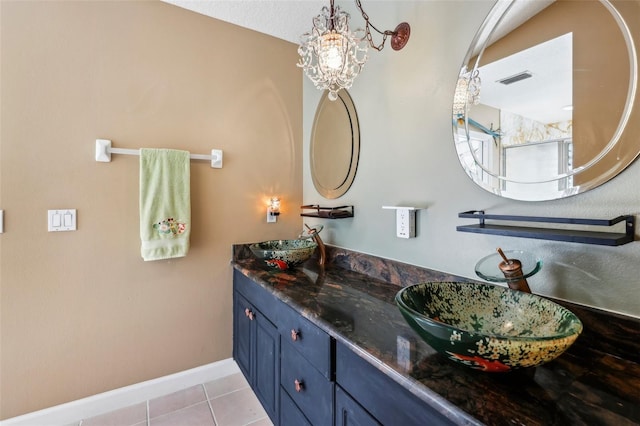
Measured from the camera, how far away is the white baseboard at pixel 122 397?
1.60m

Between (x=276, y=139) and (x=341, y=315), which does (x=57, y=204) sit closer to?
(x=276, y=139)

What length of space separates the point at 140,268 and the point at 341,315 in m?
1.38

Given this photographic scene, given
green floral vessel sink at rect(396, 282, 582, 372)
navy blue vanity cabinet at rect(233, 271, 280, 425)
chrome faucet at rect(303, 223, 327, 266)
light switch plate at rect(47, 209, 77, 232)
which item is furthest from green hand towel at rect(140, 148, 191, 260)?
green floral vessel sink at rect(396, 282, 582, 372)

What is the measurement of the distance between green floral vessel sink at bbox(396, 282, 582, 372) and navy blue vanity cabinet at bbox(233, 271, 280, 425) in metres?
0.76

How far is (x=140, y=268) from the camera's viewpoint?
1.84 m

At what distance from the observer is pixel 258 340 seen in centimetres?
167

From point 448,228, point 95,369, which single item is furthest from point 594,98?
point 95,369

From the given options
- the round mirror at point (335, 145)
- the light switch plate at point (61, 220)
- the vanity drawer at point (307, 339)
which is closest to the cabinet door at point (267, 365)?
the vanity drawer at point (307, 339)

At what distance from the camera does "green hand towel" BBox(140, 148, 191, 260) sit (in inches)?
69.4

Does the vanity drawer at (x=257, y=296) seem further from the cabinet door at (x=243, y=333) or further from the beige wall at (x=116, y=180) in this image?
the beige wall at (x=116, y=180)

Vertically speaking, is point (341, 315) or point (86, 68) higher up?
point (86, 68)

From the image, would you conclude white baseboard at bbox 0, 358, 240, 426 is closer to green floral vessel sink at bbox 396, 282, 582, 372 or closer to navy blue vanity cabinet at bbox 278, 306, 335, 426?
navy blue vanity cabinet at bbox 278, 306, 335, 426

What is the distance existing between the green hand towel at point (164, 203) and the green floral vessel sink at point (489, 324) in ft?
4.79

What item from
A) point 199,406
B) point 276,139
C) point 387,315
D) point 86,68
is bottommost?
point 199,406
